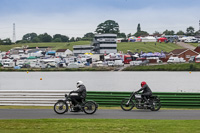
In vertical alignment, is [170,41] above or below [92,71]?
above

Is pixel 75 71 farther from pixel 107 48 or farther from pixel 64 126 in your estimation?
pixel 64 126

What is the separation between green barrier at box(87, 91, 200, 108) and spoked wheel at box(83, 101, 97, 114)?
3890mm

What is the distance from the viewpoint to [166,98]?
73.4 feet

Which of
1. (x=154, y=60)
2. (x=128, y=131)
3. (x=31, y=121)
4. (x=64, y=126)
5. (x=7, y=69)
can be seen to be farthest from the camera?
(x=7, y=69)

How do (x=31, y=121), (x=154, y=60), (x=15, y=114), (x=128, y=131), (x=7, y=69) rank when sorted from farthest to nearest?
1. (x=7, y=69)
2. (x=154, y=60)
3. (x=15, y=114)
4. (x=31, y=121)
5. (x=128, y=131)

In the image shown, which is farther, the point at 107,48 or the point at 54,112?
the point at 107,48

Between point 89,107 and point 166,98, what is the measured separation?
5591mm

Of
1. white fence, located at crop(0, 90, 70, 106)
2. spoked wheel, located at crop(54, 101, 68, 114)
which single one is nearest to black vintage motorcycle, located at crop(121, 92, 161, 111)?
spoked wheel, located at crop(54, 101, 68, 114)

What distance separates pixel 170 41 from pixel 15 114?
588 ft

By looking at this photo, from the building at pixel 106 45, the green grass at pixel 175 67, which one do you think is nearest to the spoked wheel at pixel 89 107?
the green grass at pixel 175 67

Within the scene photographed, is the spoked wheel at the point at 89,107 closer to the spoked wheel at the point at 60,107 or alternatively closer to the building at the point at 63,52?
the spoked wheel at the point at 60,107

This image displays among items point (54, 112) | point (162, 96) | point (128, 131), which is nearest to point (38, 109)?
point (54, 112)

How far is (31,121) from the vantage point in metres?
15.8

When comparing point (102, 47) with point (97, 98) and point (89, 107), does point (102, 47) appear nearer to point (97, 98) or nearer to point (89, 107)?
point (97, 98)
